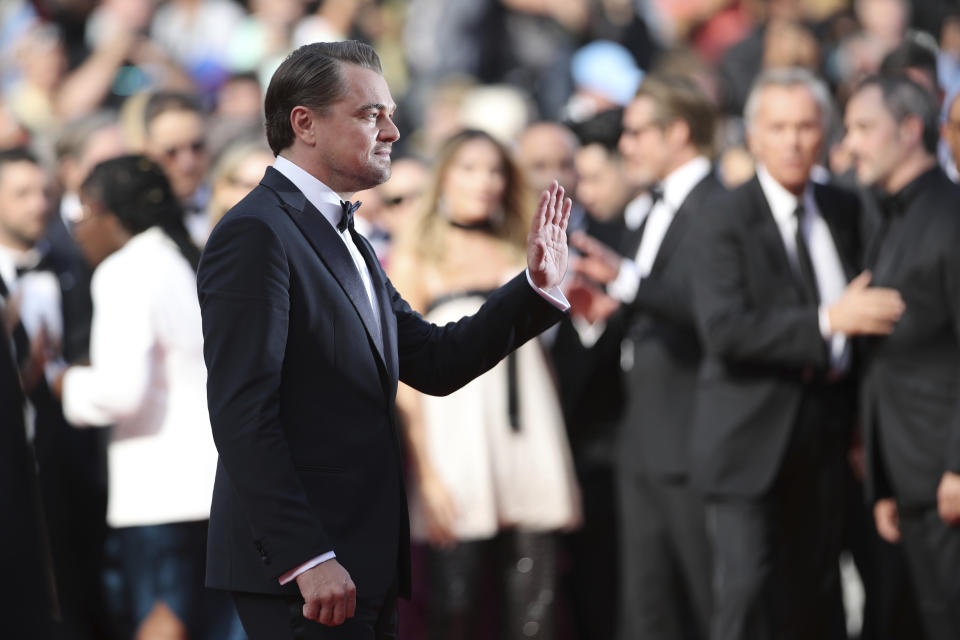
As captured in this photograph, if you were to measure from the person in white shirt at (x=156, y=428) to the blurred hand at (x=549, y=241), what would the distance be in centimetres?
199

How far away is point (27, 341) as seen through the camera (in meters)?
5.57

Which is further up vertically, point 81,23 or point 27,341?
point 81,23

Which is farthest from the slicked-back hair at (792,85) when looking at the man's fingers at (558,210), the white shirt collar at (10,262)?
the white shirt collar at (10,262)

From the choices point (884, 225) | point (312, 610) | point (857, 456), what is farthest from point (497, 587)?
point (312, 610)

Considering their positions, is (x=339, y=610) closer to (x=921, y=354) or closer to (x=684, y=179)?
(x=921, y=354)

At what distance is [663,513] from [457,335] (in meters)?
2.77

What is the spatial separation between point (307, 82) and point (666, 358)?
10.4ft

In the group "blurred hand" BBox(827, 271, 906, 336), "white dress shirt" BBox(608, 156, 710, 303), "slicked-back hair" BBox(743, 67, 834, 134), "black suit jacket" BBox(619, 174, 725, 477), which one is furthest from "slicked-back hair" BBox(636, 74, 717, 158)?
"blurred hand" BBox(827, 271, 906, 336)

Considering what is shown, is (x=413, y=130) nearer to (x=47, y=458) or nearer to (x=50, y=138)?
(x=50, y=138)

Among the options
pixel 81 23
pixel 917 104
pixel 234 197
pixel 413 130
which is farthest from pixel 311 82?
pixel 81 23

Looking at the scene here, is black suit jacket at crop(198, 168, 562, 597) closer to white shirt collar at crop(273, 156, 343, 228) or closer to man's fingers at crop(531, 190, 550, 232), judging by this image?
white shirt collar at crop(273, 156, 343, 228)

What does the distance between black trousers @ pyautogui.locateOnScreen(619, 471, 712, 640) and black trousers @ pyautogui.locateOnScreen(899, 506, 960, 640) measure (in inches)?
41.2

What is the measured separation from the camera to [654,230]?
6.30 metres

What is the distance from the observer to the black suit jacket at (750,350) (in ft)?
17.8
